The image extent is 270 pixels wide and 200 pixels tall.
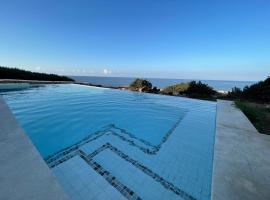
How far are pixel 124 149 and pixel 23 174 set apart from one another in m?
2.07

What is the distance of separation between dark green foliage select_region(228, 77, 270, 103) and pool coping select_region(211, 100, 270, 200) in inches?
293

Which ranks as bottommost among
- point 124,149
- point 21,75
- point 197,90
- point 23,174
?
point 124,149

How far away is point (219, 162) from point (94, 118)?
13.8 ft

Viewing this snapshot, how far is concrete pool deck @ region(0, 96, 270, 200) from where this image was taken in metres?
1.29

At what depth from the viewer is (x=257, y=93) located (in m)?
9.30

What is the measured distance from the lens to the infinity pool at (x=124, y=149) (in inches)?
83.4

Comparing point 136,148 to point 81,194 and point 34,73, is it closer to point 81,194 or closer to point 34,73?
point 81,194

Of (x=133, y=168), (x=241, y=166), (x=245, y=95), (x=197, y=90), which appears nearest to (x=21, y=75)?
(x=197, y=90)

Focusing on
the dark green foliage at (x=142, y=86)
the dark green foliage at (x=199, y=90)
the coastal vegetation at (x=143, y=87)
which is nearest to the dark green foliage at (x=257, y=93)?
the dark green foliage at (x=199, y=90)

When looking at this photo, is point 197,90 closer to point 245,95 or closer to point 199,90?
point 199,90

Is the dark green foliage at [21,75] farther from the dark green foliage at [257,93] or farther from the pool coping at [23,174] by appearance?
the dark green foliage at [257,93]

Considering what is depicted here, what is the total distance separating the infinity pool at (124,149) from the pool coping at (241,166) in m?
0.43

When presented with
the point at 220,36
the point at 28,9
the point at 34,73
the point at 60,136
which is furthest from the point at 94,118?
the point at 34,73

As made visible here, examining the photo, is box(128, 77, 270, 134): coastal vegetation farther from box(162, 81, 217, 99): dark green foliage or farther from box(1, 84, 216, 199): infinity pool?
box(1, 84, 216, 199): infinity pool
